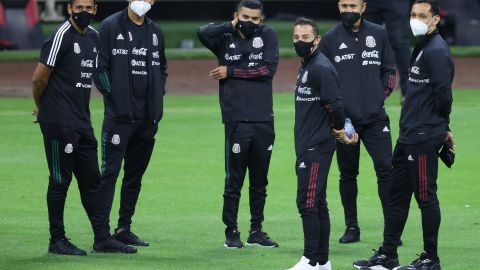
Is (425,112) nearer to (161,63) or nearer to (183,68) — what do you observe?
(161,63)

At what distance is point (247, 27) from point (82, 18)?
164 cm

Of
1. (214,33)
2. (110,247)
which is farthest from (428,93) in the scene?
(110,247)

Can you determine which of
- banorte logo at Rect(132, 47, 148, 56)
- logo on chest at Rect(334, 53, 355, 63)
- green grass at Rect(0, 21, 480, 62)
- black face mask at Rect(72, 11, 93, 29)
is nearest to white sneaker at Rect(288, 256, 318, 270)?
logo on chest at Rect(334, 53, 355, 63)

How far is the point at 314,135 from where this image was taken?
10.3 m

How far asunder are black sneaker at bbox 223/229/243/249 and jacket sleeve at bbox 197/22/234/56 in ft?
5.92

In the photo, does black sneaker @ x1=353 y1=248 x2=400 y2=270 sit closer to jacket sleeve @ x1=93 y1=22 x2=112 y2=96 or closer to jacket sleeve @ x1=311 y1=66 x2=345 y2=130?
jacket sleeve @ x1=311 y1=66 x2=345 y2=130

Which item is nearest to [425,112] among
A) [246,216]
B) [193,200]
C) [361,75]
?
[361,75]

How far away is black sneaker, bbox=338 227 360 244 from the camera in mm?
11930

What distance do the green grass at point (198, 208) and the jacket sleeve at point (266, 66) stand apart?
5.39 ft

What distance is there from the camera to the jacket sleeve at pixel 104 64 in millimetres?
11383

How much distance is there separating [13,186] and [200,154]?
3.22 metres

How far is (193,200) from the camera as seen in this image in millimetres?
14242

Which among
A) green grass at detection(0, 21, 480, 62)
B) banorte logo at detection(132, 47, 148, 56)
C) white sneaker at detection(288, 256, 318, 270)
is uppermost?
banorte logo at detection(132, 47, 148, 56)

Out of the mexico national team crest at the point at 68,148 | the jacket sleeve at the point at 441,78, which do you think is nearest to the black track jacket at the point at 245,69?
the mexico national team crest at the point at 68,148
